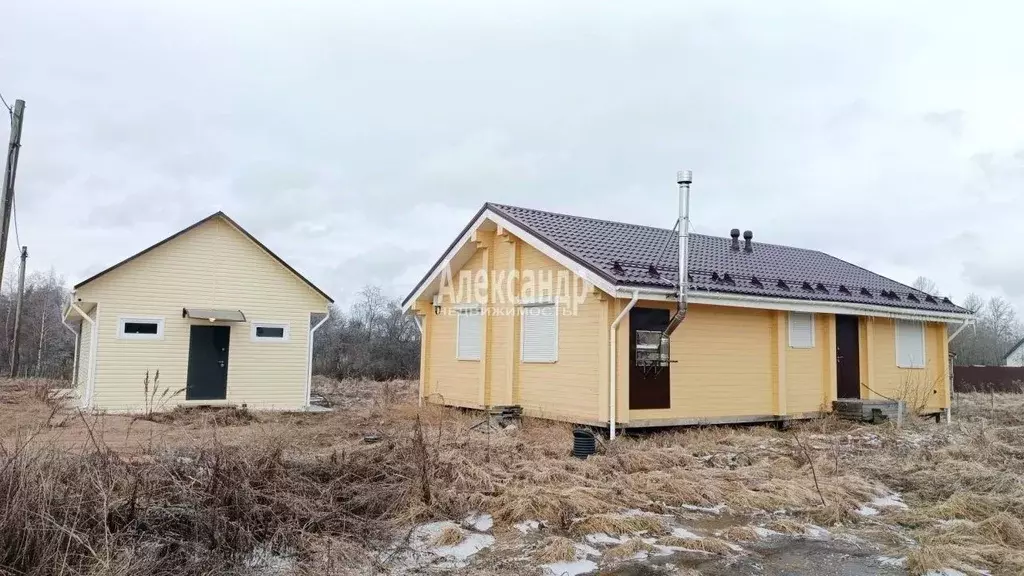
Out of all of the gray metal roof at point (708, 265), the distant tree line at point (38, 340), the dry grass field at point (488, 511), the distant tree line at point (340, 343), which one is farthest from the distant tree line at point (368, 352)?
the dry grass field at point (488, 511)

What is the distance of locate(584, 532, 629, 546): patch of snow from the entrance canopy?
41.2ft

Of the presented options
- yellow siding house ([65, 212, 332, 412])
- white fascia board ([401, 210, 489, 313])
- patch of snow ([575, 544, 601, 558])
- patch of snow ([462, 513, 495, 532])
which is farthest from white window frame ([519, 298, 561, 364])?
yellow siding house ([65, 212, 332, 412])

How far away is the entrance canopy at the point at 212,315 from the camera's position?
15703 millimetres

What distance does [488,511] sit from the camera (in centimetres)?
632

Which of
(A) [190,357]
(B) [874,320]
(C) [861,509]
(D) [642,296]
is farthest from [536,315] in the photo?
(A) [190,357]

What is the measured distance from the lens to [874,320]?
1470 centimetres

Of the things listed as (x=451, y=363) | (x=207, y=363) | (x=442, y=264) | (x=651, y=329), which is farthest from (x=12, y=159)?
(x=651, y=329)

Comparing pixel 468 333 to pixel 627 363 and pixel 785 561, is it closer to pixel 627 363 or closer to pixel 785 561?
pixel 627 363

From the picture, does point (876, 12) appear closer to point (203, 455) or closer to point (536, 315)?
point (536, 315)

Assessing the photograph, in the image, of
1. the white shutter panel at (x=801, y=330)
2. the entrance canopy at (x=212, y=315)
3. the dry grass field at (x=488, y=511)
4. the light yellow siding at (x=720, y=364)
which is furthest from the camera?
the entrance canopy at (x=212, y=315)

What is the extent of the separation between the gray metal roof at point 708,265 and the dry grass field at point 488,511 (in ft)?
10.8

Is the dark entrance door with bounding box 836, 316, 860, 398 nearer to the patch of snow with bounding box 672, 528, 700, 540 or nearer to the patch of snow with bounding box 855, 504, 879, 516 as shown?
the patch of snow with bounding box 855, 504, 879, 516

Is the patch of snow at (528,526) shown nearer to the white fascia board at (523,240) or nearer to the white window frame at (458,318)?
the white fascia board at (523,240)

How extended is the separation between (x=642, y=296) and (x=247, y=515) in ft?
22.8
